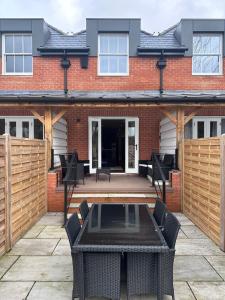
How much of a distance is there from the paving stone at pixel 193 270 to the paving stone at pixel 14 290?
6.25ft

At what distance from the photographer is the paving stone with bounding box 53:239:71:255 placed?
5039mm

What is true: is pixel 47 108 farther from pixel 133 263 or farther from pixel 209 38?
pixel 209 38

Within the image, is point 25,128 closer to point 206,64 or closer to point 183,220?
point 183,220

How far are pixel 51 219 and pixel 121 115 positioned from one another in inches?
218

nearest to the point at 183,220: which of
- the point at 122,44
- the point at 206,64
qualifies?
the point at 206,64

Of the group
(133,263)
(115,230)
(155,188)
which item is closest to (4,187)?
(115,230)

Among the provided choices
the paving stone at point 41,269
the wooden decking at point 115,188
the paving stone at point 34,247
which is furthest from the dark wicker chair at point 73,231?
the wooden decking at point 115,188

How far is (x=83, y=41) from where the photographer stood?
1257cm

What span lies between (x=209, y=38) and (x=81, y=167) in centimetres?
757

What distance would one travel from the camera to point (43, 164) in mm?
8094

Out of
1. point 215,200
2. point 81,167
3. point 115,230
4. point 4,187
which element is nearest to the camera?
point 115,230

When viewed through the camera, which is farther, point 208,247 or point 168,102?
point 168,102

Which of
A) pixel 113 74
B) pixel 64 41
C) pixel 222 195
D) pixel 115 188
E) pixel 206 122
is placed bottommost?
pixel 115 188

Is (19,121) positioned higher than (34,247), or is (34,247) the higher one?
(19,121)
